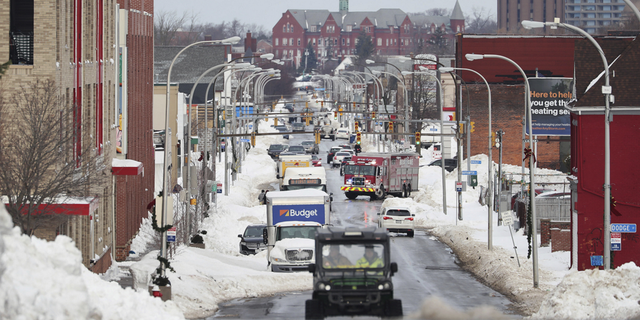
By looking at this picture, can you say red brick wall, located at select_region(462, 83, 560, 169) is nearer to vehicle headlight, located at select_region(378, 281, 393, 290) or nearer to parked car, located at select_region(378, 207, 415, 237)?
parked car, located at select_region(378, 207, 415, 237)

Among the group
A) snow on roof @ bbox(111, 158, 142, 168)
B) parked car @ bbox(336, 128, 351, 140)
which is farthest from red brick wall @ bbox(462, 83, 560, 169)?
parked car @ bbox(336, 128, 351, 140)

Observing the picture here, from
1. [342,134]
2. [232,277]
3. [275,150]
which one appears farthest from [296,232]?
[342,134]

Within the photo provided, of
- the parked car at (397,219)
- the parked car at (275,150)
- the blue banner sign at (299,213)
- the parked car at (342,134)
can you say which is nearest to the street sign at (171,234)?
the blue banner sign at (299,213)

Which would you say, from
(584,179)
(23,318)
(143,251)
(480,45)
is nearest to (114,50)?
(143,251)

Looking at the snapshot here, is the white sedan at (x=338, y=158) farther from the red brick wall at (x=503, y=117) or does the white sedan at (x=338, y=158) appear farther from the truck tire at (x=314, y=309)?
the truck tire at (x=314, y=309)

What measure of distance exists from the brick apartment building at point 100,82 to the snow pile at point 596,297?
11797 mm

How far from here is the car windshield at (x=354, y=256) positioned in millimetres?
18812

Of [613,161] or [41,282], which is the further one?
[613,161]

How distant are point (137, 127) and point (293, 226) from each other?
12.7m

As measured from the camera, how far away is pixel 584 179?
30.5m

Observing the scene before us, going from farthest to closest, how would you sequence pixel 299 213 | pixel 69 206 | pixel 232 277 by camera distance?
pixel 299 213 → pixel 232 277 → pixel 69 206

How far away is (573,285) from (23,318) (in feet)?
41.3

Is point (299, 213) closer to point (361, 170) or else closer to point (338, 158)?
point (361, 170)

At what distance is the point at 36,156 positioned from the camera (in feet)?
66.4
